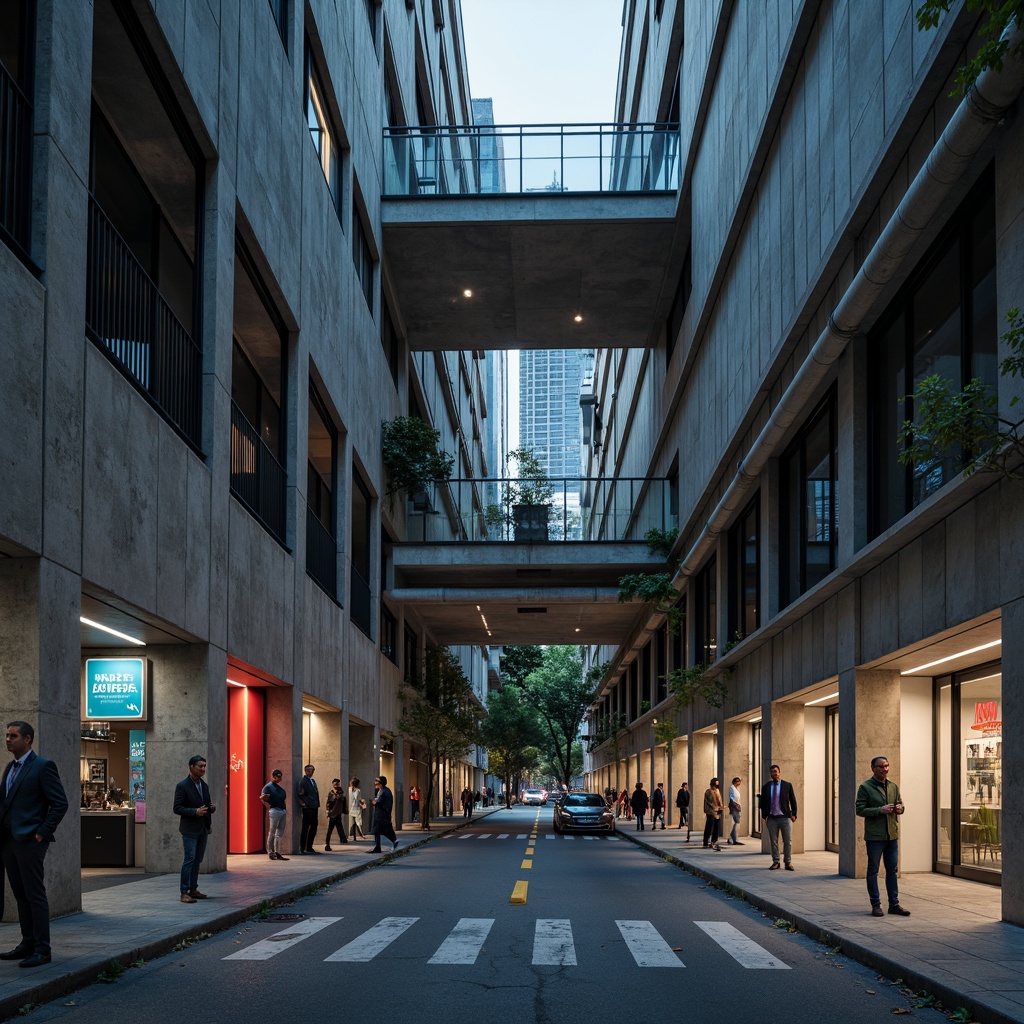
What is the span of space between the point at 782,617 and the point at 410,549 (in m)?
19.2

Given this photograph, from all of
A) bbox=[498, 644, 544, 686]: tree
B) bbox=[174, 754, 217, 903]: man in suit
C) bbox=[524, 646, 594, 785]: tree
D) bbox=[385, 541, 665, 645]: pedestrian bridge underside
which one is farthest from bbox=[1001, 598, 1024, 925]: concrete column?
bbox=[498, 644, 544, 686]: tree

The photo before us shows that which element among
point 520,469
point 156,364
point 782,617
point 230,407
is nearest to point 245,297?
point 230,407

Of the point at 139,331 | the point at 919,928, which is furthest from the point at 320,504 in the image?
the point at 919,928

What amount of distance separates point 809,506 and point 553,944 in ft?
38.3

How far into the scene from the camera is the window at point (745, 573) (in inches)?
1021

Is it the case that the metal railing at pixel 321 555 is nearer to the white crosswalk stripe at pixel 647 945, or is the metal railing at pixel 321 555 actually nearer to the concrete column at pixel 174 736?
the concrete column at pixel 174 736

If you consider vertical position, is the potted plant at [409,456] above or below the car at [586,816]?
above

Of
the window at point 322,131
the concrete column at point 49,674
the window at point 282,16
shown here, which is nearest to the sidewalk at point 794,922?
the concrete column at point 49,674

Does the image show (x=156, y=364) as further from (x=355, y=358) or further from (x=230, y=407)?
(x=355, y=358)

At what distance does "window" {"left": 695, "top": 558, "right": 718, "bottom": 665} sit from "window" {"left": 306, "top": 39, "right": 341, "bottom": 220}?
1332 cm

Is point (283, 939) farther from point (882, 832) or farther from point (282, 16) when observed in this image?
point (282, 16)

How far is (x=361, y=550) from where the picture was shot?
35469 mm

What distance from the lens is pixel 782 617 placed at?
21.5m

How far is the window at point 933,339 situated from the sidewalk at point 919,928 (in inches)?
187
